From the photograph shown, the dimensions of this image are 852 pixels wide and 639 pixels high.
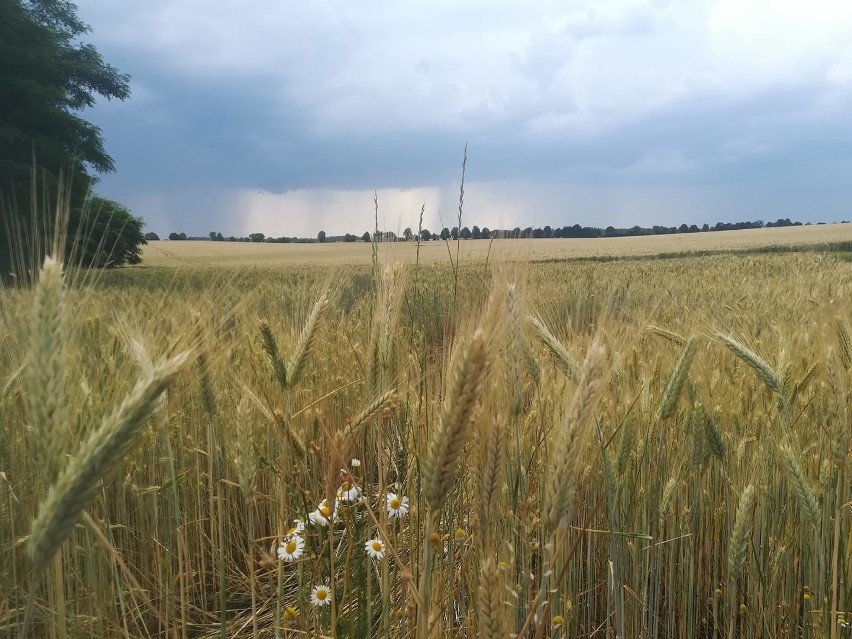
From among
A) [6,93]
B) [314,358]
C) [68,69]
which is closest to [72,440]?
[314,358]

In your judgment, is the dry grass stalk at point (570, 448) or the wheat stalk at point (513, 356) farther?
the wheat stalk at point (513, 356)

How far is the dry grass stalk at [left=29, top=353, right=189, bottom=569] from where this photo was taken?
784 millimetres

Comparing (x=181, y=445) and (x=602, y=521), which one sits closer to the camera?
(x=602, y=521)

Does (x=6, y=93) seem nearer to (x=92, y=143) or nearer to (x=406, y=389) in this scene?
(x=92, y=143)

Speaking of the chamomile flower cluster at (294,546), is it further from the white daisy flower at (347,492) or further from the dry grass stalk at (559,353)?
the dry grass stalk at (559,353)

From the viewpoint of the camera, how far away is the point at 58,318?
0.93 meters

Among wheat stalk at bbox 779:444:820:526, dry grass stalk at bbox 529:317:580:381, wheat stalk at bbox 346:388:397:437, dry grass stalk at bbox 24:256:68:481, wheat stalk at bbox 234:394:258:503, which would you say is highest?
dry grass stalk at bbox 24:256:68:481

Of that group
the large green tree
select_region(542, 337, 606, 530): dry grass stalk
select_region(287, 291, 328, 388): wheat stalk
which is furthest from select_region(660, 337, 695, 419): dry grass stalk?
the large green tree

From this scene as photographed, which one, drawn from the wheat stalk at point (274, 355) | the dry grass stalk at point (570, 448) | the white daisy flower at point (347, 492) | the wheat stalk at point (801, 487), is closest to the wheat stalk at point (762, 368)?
the wheat stalk at point (801, 487)

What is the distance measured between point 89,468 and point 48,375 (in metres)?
0.18

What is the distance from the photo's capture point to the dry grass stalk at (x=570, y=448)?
107 cm

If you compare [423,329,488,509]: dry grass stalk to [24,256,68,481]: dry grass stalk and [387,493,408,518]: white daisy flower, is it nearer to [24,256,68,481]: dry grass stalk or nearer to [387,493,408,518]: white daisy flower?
[24,256,68,481]: dry grass stalk

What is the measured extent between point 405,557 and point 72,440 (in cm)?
112

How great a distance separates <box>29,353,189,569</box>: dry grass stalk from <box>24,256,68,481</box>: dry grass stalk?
0.05 meters
